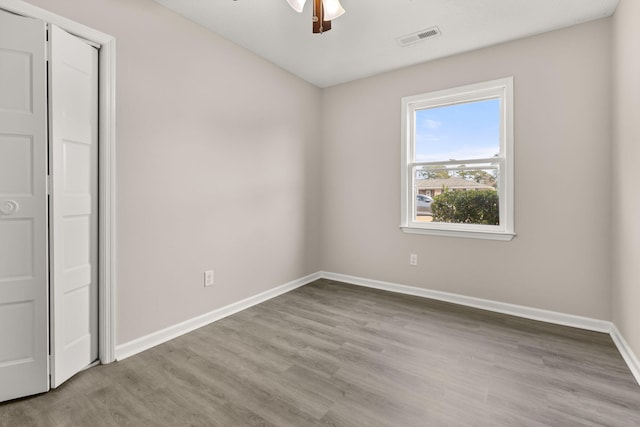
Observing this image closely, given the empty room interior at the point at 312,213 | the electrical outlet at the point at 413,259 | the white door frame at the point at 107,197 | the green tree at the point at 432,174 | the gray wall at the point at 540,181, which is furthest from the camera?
the electrical outlet at the point at 413,259

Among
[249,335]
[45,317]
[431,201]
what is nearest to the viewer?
[45,317]

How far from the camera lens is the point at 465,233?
3.22 meters

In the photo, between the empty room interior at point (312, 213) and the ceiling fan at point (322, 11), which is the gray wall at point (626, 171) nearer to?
the empty room interior at point (312, 213)

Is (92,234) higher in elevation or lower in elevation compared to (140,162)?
lower

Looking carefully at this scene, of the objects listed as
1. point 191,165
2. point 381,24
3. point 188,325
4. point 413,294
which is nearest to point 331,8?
point 381,24

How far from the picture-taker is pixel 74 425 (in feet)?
4.99

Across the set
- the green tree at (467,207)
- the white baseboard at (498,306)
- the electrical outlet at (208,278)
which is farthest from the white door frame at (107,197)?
the green tree at (467,207)

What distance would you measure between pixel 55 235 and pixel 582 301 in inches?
159

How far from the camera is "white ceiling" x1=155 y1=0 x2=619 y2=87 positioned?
2.39 m

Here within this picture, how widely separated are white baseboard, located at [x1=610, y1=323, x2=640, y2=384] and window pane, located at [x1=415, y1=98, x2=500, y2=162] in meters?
1.79

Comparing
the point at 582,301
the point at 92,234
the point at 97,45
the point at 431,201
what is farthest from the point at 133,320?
the point at 582,301

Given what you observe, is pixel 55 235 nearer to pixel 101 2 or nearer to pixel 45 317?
pixel 45 317

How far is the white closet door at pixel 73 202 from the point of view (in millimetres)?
1792

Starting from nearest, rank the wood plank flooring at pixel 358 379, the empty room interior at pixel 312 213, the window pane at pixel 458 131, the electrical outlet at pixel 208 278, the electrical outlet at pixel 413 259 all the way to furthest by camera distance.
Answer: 1. the wood plank flooring at pixel 358 379
2. the empty room interior at pixel 312 213
3. the electrical outlet at pixel 208 278
4. the window pane at pixel 458 131
5. the electrical outlet at pixel 413 259
